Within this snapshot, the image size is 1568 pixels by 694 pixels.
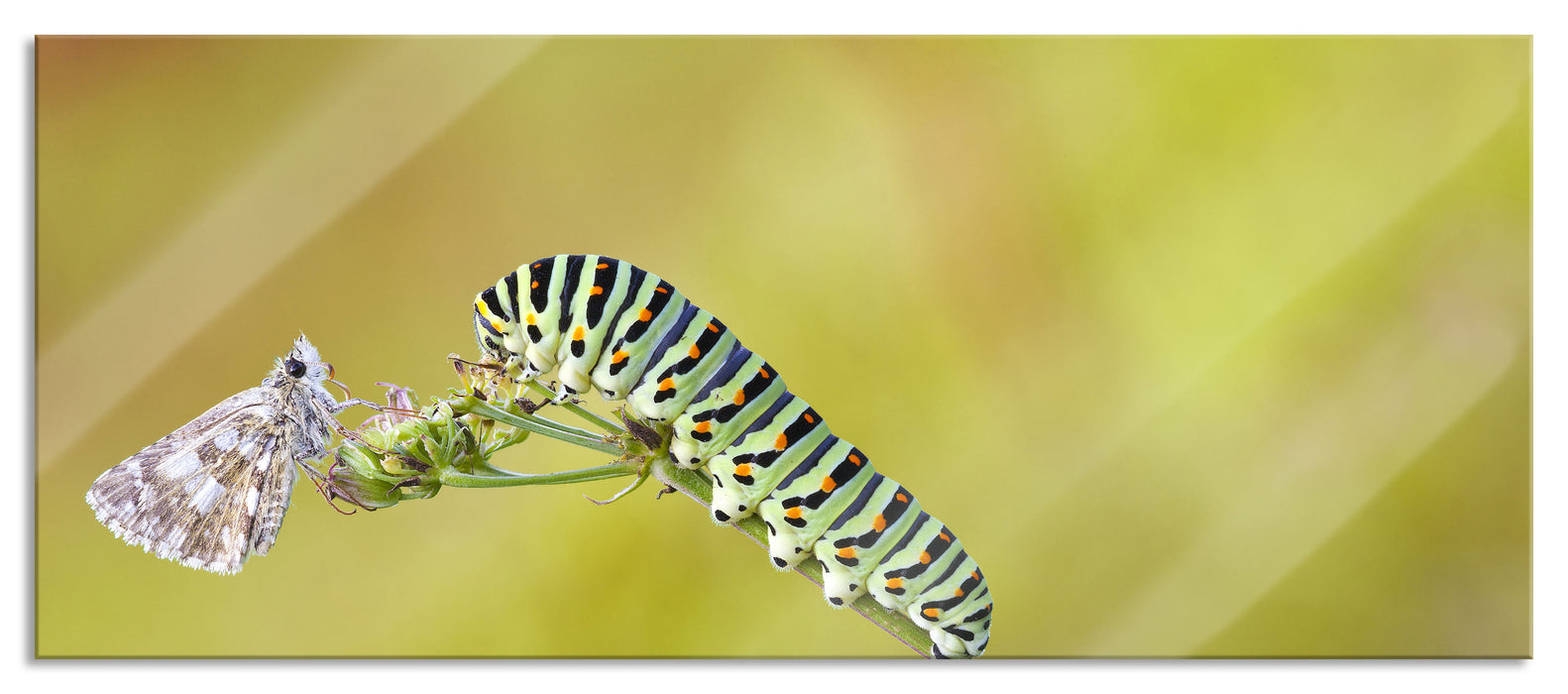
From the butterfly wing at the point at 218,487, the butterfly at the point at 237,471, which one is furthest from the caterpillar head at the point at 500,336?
the butterfly wing at the point at 218,487

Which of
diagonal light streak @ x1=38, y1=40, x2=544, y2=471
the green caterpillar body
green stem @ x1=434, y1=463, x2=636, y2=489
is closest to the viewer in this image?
green stem @ x1=434, y1=463, x2=636, y2=489

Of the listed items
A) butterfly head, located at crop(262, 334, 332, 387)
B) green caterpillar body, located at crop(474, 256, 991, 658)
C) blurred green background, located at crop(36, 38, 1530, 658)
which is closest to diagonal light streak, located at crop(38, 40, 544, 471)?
blurred green background, located at crop(36, 38, 1530, 658)

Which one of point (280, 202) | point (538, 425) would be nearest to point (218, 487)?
point (538, 425)

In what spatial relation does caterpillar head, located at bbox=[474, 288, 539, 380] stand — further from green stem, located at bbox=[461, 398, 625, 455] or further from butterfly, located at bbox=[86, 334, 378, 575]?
butterfly, located at bbox=[86, 334, 378, 575]

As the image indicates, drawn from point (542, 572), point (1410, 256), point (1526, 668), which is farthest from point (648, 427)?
point (1526, 668)

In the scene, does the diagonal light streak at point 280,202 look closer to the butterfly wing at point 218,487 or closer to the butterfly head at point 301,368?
the butterfly wing at point 218,487

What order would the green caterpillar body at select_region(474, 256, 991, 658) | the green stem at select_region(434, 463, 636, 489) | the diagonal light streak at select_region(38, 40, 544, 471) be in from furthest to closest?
the diagonal light streak at select_region(38, 40, 544, 471) → the green caterpillar body at select_region(474, 256, 991, 658) → the green stem at select_region(434, 463, 636, 489)

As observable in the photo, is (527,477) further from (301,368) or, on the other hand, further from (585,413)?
(301,368)
